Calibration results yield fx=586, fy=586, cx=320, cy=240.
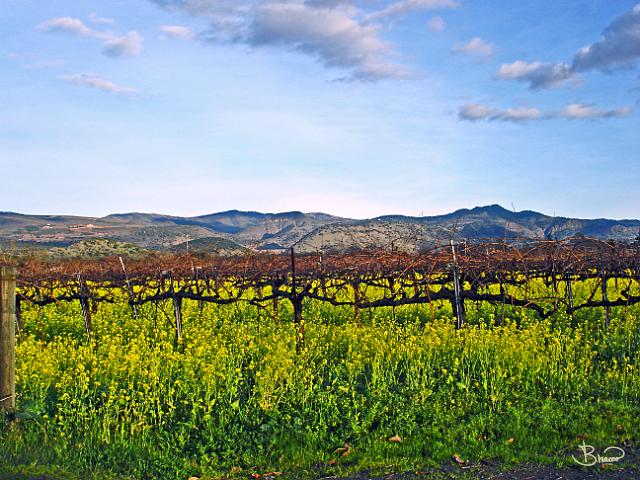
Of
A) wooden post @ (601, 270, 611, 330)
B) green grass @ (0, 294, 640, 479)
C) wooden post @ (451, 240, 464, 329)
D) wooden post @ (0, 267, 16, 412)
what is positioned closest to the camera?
green grass @ (0, 294, 640, 479)

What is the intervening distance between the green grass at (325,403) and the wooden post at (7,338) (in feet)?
1.10

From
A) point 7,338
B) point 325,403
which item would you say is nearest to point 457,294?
point 325,403

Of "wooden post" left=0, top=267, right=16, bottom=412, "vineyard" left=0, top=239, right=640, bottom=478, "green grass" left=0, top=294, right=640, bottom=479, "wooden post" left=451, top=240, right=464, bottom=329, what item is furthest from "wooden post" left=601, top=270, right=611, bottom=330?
"wooden post" left=0, top=267, right=16, bottom=412

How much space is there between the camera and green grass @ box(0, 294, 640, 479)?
698 centimetres

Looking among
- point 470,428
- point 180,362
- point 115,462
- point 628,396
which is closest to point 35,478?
point 115,462

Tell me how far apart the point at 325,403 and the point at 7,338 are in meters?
4.44

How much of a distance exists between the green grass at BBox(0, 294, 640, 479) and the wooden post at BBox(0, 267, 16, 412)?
0.33 metres

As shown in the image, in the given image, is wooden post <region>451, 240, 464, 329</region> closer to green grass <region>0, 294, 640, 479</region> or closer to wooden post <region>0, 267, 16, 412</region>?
green grass <region>0, 294, 640, 479</region>

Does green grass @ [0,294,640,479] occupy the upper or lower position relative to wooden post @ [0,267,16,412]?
lower

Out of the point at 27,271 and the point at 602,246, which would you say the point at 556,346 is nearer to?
the point at 602,246

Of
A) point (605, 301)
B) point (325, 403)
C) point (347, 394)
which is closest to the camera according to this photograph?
point (325, 403)

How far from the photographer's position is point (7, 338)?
8.02m

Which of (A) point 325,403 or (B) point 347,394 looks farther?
(B) point 347,394

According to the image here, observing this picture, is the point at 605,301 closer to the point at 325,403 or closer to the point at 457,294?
the point at 457,294
